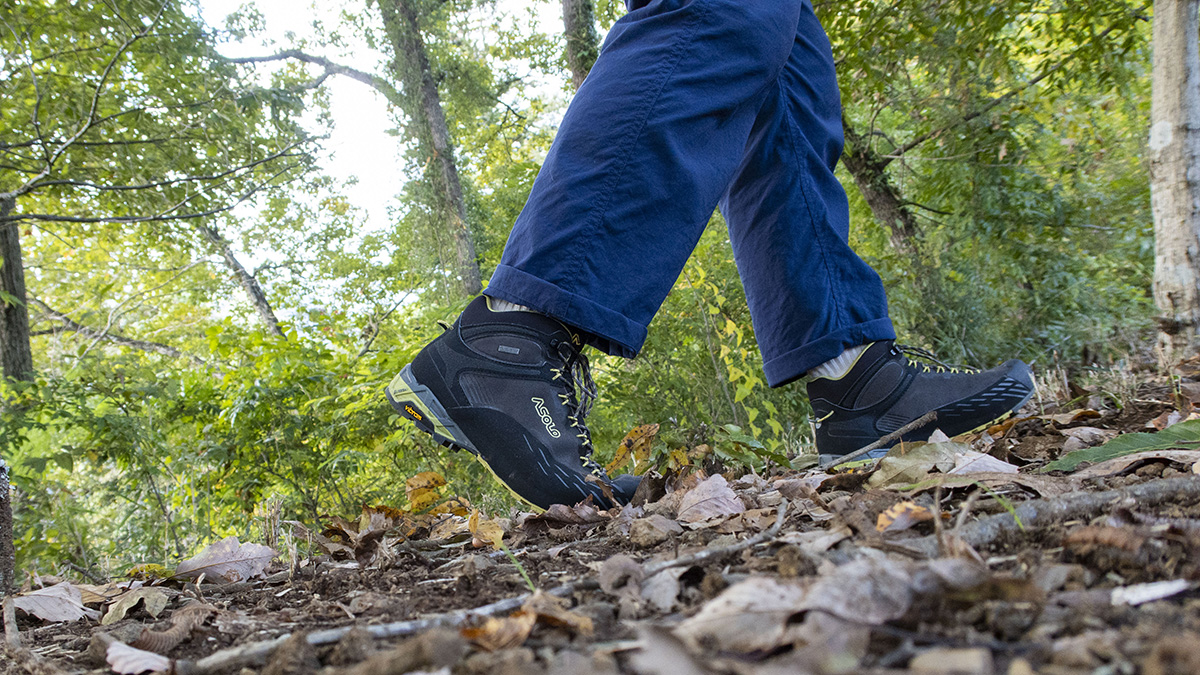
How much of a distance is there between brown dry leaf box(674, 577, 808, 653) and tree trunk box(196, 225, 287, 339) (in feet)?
52.3

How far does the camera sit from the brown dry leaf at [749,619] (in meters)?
0.50

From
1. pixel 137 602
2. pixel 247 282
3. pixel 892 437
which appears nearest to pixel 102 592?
pixel 137 602

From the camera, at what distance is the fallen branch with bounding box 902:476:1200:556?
2.44 ft

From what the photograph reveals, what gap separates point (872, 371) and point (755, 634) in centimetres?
148

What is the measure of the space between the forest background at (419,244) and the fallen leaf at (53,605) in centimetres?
41

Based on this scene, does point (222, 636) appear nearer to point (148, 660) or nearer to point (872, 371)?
point (148, 660)

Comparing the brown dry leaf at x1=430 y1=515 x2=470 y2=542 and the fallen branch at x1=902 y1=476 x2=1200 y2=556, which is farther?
the brown dry leaf at x1=430 y1=515 x2=470 y2=542

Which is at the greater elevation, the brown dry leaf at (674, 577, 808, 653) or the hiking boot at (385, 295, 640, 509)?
the hiking boot at (385, 295, 640, 509)

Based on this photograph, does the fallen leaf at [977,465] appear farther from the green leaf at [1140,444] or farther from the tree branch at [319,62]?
the tree branch at [319,62]

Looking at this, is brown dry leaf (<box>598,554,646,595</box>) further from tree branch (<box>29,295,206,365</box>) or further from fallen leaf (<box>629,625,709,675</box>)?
tree branch (<box>29,295,206,365</box>)

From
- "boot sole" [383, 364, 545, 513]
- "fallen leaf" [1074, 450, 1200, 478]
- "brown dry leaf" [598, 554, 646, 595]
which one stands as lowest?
"fallen leaf" [1074, 450, 1200, 478]

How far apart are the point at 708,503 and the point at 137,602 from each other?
0.92m

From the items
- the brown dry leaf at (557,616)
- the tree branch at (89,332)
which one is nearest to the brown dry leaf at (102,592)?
the brown dry leaf at (557,616)

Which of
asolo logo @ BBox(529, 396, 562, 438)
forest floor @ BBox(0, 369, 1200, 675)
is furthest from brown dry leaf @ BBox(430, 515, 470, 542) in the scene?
asolo logo @ BBox(529, 396, 562, 438)
